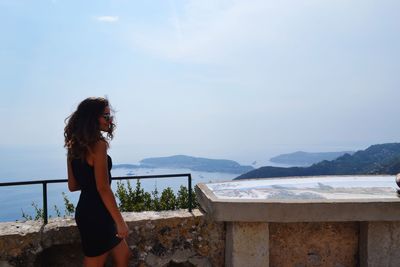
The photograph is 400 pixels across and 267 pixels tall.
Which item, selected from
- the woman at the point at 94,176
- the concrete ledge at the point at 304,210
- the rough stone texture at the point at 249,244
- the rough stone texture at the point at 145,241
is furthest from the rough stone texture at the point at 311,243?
the woman at the point at 94,176

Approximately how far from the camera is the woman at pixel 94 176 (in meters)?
2.75

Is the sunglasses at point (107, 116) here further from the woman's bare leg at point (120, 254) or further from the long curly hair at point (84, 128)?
the woman's bare leg at point (120, 254)

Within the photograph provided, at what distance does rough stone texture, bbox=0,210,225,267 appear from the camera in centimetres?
344

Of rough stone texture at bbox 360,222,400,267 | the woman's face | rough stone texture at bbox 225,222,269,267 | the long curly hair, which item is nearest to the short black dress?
the long curly hair

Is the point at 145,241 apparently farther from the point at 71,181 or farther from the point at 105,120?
the point at 105,120

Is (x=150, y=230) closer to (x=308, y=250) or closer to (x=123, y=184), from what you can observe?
(x=308, y=250)

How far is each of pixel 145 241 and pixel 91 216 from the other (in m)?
0.99

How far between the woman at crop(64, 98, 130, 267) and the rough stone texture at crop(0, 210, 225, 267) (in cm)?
72

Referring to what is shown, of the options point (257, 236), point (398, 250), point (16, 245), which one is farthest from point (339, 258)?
point (16, 245)

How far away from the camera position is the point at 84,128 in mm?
2779

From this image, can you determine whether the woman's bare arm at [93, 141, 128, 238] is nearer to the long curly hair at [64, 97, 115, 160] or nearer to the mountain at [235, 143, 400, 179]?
the long curly hair at [64, 97, 115, 160]

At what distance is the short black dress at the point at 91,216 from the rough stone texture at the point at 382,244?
2352mm

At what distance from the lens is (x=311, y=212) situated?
137 inches

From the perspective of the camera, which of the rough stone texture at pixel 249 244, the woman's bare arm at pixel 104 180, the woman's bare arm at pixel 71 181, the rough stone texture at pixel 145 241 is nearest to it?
the woman's bare arm at pixel 104 180
